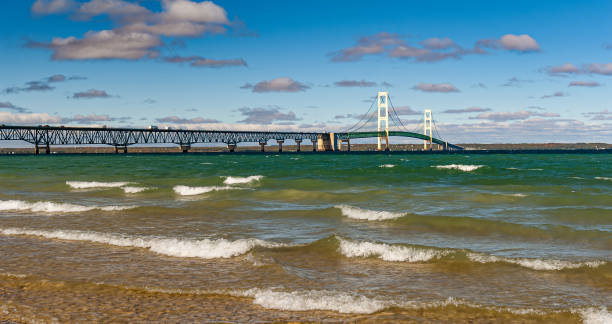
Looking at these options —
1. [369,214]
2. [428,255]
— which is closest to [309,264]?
[428,255]

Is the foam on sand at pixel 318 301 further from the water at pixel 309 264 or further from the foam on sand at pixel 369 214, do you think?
the foam on sand at pixel 369 214

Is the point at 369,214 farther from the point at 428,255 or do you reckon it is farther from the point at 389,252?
the point at 428,255

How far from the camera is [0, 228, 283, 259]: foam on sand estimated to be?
998cm

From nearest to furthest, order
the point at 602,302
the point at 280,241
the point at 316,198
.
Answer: the point at 602,302
the point at 280,241
the point at 316,198

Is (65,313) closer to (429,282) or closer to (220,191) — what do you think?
(429,282)

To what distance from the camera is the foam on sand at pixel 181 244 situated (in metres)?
9.98

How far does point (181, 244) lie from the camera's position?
10461 millimetres

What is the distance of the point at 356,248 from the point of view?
32.9ft

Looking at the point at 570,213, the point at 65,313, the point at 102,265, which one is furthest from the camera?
the point at 570,213

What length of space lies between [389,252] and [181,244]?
429cm

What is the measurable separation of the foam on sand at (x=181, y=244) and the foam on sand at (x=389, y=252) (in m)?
1.57

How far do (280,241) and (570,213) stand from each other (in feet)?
33.3

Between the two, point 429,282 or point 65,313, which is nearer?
point 65,313

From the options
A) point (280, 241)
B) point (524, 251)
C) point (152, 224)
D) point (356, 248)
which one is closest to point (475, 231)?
point (524, 251)
